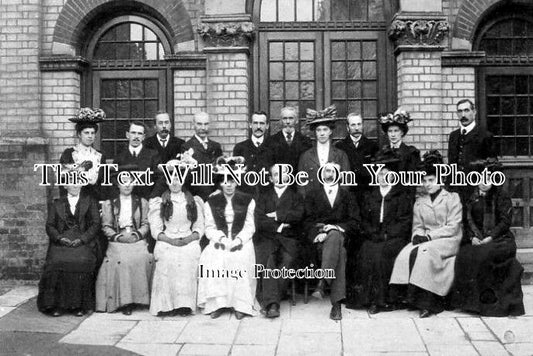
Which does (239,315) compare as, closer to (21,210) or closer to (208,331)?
(208,331)

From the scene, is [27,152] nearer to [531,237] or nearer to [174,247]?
[174,247]

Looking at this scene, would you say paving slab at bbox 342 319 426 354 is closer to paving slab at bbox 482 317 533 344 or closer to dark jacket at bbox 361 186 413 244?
paving slab at bbox 482 317 533 344

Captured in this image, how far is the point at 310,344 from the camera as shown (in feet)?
18.4

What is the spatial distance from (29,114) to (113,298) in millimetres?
3230

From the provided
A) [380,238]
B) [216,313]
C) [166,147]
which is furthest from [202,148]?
[380,238]

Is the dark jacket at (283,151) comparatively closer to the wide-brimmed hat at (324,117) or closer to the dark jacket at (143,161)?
the wide-brimmed hat at (324,117)

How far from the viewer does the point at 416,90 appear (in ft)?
27.2

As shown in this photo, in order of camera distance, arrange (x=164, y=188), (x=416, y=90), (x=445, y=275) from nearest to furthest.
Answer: (x=445, y=275), (x=164, y=188), (x=416, y=90)

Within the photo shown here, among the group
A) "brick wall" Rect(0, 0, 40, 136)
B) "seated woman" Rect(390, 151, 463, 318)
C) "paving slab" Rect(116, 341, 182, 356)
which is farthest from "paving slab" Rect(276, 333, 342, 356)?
"brick wall" Rect(0, 0, 40, 136)

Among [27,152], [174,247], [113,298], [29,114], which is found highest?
[29,114]

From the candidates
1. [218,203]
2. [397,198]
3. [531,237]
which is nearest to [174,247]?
[218,203]

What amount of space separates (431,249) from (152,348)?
3.15m

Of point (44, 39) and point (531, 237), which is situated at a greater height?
point (44, 39)

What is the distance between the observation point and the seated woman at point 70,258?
668cm
